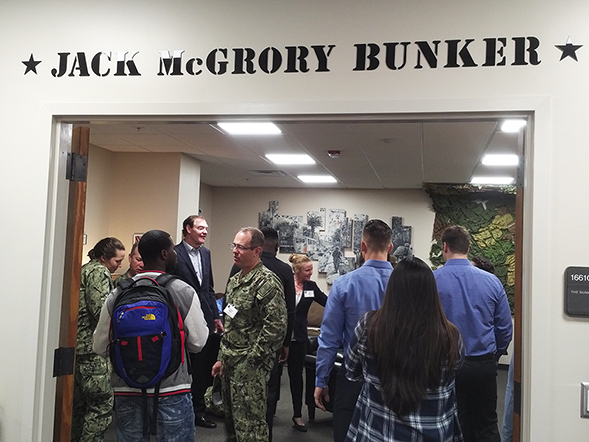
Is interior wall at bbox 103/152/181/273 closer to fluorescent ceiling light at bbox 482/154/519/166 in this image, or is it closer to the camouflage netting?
fluorescent ceiling light at bbox 482/154/519/166

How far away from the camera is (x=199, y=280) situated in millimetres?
4883

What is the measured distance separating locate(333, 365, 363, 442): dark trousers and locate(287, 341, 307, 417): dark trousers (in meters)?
2.19

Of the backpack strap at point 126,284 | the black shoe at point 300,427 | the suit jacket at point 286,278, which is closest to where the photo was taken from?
the backpack strap at point 126,284

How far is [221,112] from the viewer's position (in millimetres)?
2086

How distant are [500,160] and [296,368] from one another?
11.4 feet

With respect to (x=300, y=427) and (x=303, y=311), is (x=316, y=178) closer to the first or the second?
(x=303, y=311)

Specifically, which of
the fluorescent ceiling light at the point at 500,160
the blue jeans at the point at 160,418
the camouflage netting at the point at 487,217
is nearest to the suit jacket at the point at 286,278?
the blue jeans at the point at 160,418

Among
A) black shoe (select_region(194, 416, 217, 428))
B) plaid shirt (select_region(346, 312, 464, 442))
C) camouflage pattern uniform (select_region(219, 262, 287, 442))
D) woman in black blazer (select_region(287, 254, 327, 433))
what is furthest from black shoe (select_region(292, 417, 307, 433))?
plaid shirt (select_region(346, 312, 464, 442))

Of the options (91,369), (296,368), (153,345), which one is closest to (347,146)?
(296,368)

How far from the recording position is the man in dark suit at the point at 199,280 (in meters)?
4.74

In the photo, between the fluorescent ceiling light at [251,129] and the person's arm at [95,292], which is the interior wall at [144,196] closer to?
the fluorescent ceiling light at [251,129]

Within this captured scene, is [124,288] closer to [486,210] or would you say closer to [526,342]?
[526,342]

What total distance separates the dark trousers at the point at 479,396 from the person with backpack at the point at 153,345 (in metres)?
1.63

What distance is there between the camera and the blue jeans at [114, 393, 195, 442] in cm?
243
